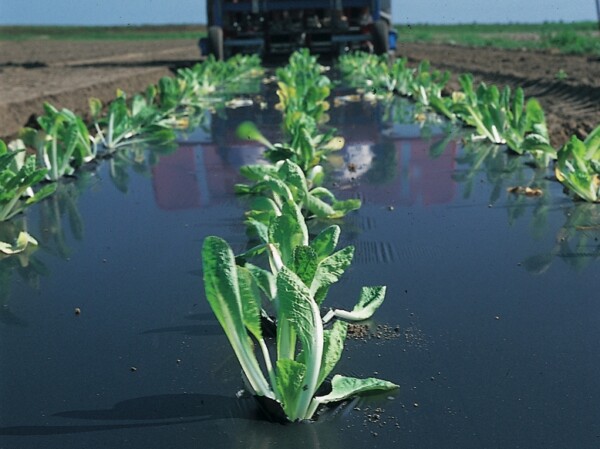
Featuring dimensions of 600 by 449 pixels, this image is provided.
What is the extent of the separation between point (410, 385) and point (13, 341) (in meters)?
0.90

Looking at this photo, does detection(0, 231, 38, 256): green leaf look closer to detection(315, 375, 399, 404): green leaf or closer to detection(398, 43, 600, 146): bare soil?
detection(315, 375, 399, 404): green leaf

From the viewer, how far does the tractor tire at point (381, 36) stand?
12.5 m

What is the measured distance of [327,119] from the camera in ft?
18.7

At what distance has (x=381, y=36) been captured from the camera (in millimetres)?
12477

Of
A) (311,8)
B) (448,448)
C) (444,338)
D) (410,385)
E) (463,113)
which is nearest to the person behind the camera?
(448,448)

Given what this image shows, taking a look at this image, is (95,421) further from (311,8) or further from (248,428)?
(311,8)

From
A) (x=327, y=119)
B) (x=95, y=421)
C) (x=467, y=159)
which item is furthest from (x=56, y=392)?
(x=327, y=119)

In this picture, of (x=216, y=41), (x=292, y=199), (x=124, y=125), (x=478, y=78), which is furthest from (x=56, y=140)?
(x=216, y=41)

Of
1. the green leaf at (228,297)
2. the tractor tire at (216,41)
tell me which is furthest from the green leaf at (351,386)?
the tractor tire at (216,41)

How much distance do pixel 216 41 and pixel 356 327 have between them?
35.9ft

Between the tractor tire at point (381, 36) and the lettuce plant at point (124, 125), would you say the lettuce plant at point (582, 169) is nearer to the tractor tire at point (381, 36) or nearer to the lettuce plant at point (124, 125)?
the lettuce plant at point (124, 125)

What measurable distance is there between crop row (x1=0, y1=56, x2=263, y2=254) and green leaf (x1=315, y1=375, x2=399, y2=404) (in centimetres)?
138

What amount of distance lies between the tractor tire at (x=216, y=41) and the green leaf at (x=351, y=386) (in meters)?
11.0

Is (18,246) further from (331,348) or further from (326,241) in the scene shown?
(331,348)
